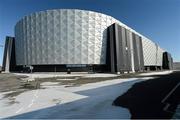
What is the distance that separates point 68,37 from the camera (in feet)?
293

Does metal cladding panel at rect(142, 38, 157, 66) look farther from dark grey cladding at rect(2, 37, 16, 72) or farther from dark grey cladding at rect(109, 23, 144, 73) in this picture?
dark grey cladding at rect(2, 37, 16, 72)

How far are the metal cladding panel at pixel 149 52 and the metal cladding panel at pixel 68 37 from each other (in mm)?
47752

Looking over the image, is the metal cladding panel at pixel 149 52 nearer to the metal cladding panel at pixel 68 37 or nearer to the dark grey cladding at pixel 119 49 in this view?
the dark grey cladding at pixel 119 49

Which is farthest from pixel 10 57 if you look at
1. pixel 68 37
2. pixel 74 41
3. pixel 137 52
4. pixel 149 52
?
pixel 149 52

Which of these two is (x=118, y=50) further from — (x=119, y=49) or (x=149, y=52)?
(x=149, y=52)

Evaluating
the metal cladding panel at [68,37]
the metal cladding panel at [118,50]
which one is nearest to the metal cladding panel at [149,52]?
the metal cladding panel at [118,50]

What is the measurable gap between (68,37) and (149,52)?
2750 inches

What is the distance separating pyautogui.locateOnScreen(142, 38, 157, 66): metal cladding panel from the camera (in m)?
134

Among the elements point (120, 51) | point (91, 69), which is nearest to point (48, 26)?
point (91, 69)

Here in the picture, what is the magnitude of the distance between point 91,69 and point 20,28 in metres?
35.4

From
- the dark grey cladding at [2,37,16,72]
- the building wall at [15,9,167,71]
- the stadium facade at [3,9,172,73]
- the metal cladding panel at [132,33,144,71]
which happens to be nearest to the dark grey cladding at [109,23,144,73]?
the stadium facade at [3,9,172,73]

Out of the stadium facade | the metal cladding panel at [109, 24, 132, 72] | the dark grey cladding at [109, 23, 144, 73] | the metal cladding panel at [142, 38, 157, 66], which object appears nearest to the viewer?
the metal cladding panel at [109, 24, 132, 72]

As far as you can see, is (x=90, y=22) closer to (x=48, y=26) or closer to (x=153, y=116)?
(x=48, y=26)

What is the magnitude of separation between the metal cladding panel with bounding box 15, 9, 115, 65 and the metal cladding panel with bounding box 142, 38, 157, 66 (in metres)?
47.8
